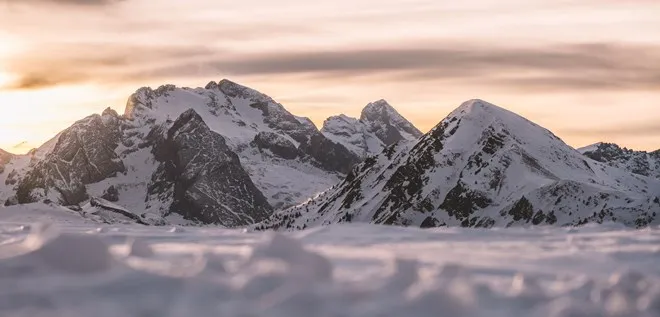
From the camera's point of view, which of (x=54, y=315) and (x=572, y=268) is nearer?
(x=54, y=315)

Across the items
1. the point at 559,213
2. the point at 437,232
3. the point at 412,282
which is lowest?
the point at 559,213

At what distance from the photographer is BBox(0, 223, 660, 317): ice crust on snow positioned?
7.41 m

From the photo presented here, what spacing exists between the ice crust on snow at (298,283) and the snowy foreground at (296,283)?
0.04ft

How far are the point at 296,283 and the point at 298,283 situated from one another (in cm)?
2

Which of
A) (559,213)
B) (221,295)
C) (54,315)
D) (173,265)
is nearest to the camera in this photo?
(54,315)

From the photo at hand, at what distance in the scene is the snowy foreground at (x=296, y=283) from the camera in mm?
7410

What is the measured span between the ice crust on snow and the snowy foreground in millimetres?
12

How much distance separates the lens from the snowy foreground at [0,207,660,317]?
24.3 ft

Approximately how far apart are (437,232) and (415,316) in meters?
7.59

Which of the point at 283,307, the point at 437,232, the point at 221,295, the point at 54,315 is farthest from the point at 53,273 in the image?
the point at 437,232

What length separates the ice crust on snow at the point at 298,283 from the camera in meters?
7.41

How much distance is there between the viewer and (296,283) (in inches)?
310

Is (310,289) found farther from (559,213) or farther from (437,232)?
(559,213)

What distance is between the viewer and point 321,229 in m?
14.3
